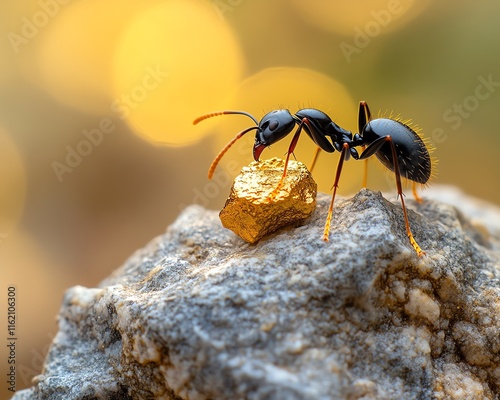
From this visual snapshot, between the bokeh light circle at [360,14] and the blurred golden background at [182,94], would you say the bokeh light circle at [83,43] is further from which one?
the bokeh light circle at [360,14]

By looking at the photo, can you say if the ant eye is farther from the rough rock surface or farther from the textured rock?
the rough rock surface

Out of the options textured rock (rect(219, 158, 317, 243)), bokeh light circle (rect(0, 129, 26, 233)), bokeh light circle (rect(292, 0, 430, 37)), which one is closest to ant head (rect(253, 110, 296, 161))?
textured rock (rect(219, 158, 317, 243))

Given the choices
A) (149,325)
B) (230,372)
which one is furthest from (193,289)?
(230,372)

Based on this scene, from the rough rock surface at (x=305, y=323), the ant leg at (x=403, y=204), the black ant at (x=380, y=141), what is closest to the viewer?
the rough rock surface at (x=305, y=323)

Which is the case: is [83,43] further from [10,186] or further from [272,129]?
[272,129]

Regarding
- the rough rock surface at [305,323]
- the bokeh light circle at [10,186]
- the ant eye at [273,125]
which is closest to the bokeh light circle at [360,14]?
the bokeh light circle at [10,186]

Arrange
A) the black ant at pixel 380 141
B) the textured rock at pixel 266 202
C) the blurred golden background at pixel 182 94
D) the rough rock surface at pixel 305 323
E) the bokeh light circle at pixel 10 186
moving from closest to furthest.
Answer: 1. the rough rock surface at pixel 305 323
2. the textured rock at pixel 266 202
3. the black ant at pixel 380 141
4. the bokeh light circle at pixel 10 186
5. the blurred golden background at pixel 182 94
